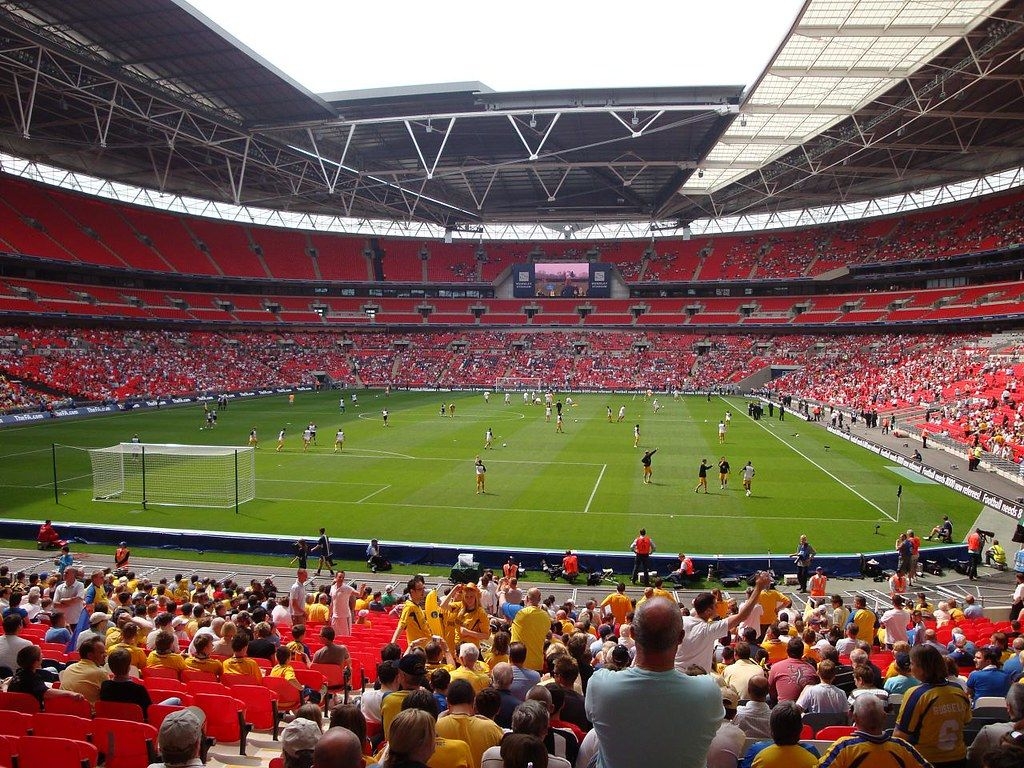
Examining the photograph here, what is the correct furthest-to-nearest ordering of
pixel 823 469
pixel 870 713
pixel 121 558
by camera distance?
pixel 823 469
pixel 121 558
pixel 870 713

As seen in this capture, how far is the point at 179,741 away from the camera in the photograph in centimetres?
375

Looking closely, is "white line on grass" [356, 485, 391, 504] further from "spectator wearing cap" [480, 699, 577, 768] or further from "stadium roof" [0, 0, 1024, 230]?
"stadium roof" [0, 0, 1024, 230]

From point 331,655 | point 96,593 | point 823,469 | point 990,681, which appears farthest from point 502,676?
point 823,469

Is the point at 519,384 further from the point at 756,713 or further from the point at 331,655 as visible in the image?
the point at 756,713

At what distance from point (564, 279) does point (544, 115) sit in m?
40.1

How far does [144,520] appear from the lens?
2230 cm

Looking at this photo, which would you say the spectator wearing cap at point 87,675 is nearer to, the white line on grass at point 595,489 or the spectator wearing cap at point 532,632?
the spectator wearing cap at point 532,632

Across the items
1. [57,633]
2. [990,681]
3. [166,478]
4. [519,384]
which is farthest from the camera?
[519,384]

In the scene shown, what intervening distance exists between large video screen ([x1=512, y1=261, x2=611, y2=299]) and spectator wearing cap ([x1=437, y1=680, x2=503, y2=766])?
8058 centimetres

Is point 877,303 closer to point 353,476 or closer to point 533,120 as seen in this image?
point 533,120

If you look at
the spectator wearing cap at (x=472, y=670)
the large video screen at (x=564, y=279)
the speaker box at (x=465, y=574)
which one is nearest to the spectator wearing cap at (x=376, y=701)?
the spectator wearing cap at (x=472, y=670)

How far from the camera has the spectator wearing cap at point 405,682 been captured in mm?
5020

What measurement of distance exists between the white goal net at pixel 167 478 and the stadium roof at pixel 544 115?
69.0 ft

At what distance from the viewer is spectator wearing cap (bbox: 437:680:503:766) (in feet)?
13.8
